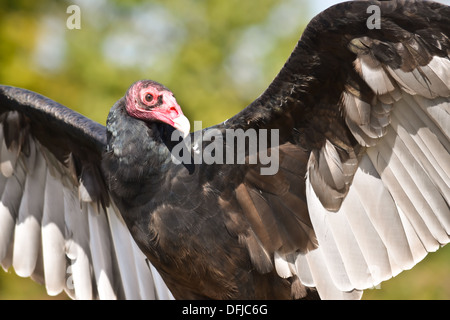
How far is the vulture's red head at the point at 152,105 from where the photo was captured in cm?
387

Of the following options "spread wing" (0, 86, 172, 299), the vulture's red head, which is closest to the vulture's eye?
the vulture's red head

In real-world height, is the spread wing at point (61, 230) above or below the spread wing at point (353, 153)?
below

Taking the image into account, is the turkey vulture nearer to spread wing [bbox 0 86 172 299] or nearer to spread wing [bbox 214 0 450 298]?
spread wing [bbox 214 0 450 298]

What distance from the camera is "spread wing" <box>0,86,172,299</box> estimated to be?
16.1ft

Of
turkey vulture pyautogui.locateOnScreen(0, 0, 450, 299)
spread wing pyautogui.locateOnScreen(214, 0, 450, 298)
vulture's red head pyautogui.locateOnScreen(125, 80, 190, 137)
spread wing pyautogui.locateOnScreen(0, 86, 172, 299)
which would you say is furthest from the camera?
spread wing pyautogui.locateOnScreen(0, 86, 172, 299)

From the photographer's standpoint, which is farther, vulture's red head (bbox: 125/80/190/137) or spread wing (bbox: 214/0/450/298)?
vulture's red head (bbox: 125/80/190/137)

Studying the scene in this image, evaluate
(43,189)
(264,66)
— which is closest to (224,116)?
(264,66)

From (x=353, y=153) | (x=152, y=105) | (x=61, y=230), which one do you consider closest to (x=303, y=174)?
(x=353, y=153)

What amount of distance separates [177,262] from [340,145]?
110cm

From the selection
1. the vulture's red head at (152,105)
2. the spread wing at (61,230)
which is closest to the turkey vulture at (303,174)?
the vulture's red head at (152,105)

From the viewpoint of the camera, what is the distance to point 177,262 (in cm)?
401

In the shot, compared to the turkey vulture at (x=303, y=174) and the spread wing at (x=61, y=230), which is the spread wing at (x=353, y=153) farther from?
the spread wing at (x=61, y=230)

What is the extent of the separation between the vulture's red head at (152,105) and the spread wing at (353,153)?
0.31 metres

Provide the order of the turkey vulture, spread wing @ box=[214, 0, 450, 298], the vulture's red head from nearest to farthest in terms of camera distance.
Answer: spread wing @ box=[214, 0, 450, 298], the turkey vulture, the vulture's red head
